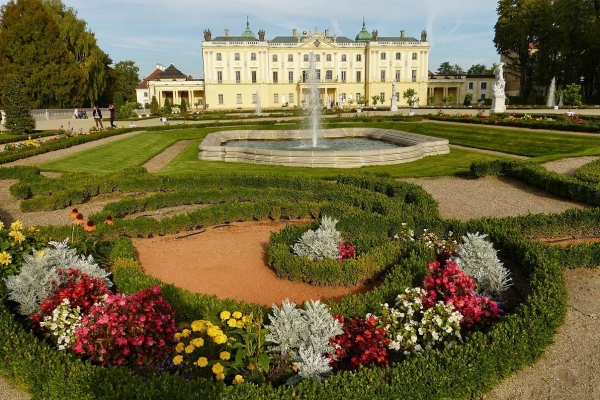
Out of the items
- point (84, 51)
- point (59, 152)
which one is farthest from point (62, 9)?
point (59, 152)

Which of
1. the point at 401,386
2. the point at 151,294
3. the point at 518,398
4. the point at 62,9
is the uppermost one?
the point at 62,9

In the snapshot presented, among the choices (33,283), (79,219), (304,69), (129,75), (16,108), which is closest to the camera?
(33,283)

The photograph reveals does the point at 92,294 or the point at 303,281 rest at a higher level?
the point at 92,294

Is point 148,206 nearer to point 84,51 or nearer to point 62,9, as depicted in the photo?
point 84,51

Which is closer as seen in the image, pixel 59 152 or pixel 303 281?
pixel 303 281

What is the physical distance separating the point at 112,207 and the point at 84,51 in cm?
4536

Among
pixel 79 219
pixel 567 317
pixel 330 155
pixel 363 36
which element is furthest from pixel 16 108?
pixel 363 36

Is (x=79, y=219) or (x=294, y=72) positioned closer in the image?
(x=79, y=219)

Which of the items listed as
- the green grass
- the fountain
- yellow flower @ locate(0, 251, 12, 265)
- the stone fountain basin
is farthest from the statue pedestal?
yellow flower @ locate(0, 251, 12, 265)

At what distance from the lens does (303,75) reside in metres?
68.9

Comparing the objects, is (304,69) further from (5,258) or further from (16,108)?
(5,258)

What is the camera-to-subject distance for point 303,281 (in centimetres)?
626

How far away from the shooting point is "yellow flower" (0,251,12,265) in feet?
17.4

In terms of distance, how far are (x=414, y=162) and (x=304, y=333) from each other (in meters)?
12.7
